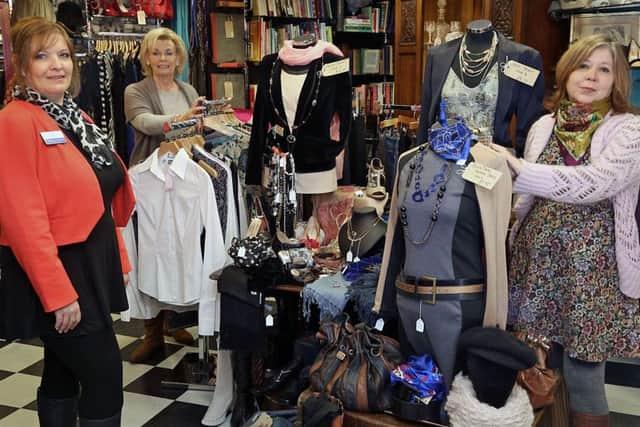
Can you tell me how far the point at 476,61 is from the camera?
9.09 feet

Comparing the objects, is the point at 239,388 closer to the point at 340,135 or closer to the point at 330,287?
the point at 330,287

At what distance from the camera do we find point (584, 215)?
2252mm

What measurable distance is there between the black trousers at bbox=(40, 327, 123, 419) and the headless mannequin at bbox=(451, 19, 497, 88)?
5.52ft

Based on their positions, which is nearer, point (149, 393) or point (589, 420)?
point (589, 420)

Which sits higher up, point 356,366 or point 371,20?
point 371,20

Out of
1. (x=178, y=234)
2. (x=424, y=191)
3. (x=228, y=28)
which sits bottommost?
(x=178, y=234)

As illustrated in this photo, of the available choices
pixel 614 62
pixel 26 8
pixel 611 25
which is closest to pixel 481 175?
pixel 614 62

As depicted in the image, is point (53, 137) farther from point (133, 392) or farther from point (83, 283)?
point (133, 392)

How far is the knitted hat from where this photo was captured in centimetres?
199

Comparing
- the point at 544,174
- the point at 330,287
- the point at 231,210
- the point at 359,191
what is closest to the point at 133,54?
the point at 231,210

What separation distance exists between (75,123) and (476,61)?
1.59m

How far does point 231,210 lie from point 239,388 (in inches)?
32.0

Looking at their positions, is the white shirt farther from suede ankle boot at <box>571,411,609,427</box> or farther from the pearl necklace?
suede ankle boot at <box>571,411,609,427</box>

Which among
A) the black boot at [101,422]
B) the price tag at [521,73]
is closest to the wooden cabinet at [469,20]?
the price tag at [521,73]
